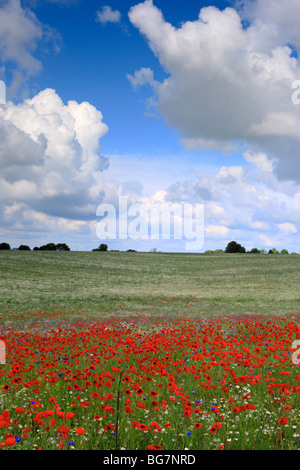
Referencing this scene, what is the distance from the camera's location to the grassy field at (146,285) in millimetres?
25500

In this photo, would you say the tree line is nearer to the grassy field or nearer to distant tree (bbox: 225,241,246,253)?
distant tree (bbox: 225,241,246,253)

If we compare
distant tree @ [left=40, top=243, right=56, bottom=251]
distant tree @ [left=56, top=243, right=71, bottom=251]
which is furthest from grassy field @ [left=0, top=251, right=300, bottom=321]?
distant tree @ [left=40, top=243, right=56, bottom=251]

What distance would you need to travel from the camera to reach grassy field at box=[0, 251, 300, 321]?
25.5m

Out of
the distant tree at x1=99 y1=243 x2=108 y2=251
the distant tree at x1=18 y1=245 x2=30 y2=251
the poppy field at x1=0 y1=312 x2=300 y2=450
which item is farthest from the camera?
the distant tree at x1=99 y1=243 x2=108 y2=251

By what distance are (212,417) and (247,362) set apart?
5.88ft

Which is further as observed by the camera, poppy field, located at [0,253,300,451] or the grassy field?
the grassy field

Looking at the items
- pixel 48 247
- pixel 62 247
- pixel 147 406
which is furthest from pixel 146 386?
pixel 62 247

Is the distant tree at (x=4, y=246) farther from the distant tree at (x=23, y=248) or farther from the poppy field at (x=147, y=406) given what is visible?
the poppy field at (x=147, y=406)

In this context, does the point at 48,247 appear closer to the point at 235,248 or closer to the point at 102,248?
the point at 102,248

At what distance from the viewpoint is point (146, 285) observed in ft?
145
